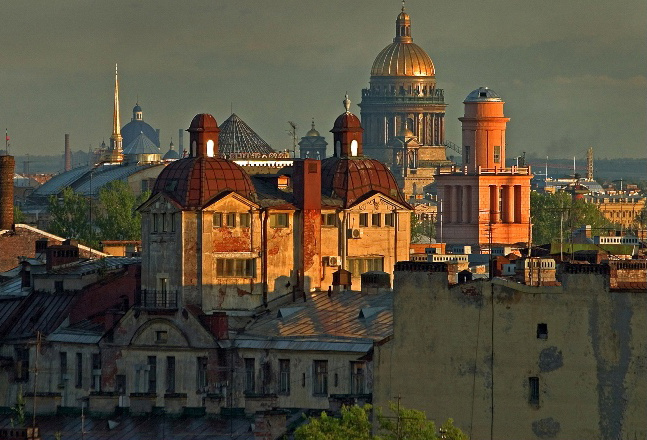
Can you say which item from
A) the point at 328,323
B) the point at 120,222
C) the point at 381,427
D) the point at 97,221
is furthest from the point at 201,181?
the point at 97,221

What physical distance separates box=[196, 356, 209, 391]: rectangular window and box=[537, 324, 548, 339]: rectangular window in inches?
788

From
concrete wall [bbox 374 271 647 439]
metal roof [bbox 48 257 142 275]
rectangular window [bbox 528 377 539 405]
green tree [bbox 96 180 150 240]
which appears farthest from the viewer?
green tree [bbox 96 180 150 240]

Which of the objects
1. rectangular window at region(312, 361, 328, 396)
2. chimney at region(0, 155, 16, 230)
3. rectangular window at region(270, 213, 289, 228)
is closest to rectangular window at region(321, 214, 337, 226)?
rectangular window at region(270, 213, 289, 228)

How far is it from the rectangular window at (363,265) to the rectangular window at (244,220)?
6.06 m

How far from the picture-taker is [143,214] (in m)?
106

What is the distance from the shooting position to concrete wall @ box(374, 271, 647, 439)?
7738 cm

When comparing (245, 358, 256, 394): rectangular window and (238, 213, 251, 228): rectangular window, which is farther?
(238, 213, 251, 228): rectangular window

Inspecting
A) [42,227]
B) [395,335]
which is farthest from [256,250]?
[42,227]

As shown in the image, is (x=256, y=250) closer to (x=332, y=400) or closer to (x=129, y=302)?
(x=129, y=302)

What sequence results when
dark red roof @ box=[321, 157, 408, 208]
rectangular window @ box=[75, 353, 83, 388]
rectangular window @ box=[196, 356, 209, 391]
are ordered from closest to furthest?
1. rectangular window @ box=[196, 356, 209, 391]
2. rectangular window @ box=[75, 353, 83, 388]
3. dark red roof @ box=[321, 157, 408, 208]

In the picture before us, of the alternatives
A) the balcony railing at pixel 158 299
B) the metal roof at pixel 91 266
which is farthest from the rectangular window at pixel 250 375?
the metal roof at pixel 91 266

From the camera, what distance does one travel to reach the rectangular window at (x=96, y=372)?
100250 millimetres

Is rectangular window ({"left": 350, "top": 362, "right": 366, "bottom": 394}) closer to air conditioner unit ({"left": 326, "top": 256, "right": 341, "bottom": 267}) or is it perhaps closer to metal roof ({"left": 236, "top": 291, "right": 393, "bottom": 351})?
metal roof ({"left": 236, "top": 291, "right": 393, "bottom": 351})

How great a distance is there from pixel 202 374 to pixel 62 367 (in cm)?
636
